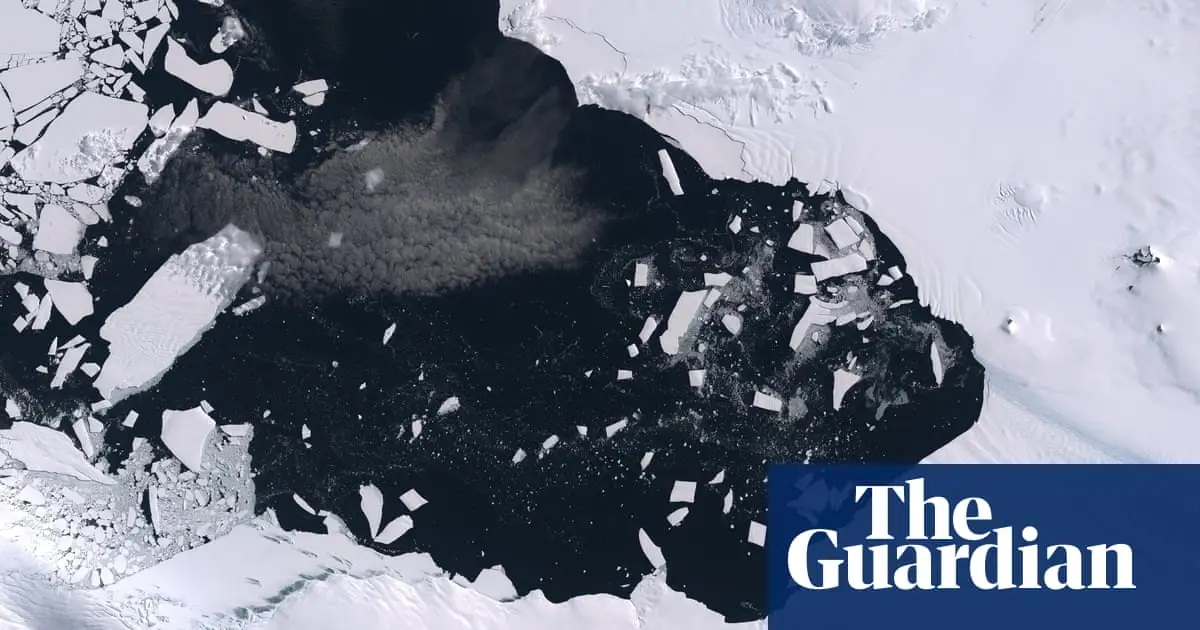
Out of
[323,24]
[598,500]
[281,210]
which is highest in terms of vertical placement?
[323,24]

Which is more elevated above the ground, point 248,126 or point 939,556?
point 248,126

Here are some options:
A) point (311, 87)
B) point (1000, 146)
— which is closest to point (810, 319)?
point (1000, 146)

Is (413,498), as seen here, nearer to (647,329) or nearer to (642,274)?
(647,329)

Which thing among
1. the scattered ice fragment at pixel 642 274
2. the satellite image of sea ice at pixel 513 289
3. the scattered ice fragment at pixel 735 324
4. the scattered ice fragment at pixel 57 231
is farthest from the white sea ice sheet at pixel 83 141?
the scattered ice fragment at pixel 735 324

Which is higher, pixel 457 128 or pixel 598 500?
pixel 457 128

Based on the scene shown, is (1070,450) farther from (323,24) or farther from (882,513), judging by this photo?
(323,24)

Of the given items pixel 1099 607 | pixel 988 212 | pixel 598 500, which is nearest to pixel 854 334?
pixel 988 212

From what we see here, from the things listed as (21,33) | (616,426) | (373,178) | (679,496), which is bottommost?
(679,496)
